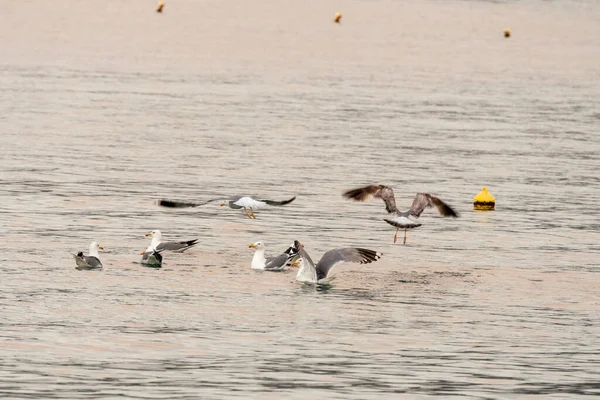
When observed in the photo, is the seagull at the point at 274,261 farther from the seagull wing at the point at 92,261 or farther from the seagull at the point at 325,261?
the seagull wing at the point at 92,261

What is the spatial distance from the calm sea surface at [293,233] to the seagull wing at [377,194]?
106 centimetres

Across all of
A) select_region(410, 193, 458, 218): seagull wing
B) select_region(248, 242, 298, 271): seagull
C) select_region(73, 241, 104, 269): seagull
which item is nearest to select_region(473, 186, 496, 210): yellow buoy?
select_region(410, 193, 458, 218): seagull wing

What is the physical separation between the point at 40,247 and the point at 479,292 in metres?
8.24

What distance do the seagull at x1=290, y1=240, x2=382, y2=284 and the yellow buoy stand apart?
348 inches

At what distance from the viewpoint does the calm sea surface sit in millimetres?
18812

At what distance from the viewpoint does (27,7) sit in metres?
149

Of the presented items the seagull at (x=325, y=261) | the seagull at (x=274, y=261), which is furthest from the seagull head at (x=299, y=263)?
the seagull at (x=274, y=261)

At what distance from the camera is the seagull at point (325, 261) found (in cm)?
2452

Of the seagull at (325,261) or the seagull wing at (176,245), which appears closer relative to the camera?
the seagull at (325,261)

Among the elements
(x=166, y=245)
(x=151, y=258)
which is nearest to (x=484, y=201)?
(x=166, y=245)

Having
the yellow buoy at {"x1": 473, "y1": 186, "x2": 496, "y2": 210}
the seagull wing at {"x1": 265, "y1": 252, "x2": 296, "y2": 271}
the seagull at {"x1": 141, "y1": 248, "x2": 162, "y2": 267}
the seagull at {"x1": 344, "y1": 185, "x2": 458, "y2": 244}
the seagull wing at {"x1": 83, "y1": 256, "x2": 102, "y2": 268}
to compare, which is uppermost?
the yellow buoy at {"x1": 473, "y1": 186, "x2": 496, "y2": 210}

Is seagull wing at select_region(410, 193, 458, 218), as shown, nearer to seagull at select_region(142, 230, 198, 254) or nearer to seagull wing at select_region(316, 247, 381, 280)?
seagull wing at select_region(316, 247, 381, 280)

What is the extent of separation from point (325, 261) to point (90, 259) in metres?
4.00

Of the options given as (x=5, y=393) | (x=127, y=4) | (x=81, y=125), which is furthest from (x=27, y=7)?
(x=5, y=393)
